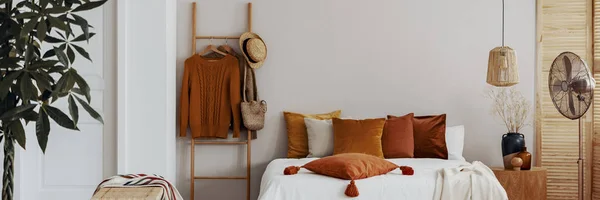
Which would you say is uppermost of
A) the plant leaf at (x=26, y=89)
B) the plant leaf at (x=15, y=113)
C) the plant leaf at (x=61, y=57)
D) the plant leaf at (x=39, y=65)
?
the plant leaf at (x=61, y=57)

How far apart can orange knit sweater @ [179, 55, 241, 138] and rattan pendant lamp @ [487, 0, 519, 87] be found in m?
2.02

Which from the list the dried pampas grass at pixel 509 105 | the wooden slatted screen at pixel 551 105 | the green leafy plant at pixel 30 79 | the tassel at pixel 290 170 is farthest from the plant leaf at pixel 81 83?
the wooden slatted screen at pixel 551 105

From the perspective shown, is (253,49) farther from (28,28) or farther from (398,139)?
(28,28)

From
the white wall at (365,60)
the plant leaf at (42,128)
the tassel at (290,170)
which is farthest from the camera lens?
the white wall at (365,60)

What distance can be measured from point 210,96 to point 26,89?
115 inches

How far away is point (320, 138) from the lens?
541 cm

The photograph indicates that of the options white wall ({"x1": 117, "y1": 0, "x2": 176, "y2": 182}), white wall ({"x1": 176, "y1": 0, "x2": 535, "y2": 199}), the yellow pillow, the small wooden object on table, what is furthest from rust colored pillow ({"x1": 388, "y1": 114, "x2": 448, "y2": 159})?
the small wooden object on table

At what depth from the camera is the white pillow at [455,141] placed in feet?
17.7

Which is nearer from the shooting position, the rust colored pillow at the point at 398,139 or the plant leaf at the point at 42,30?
the plant leaf at the point at 42,30

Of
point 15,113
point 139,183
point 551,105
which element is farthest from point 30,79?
point 551,105

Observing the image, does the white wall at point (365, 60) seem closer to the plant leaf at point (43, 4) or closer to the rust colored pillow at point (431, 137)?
the rust colored pillow at point (431, 137)

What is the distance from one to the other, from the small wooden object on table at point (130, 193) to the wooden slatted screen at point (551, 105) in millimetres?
3417

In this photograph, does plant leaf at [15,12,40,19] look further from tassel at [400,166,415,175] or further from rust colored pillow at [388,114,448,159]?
rust colored pillow at [388,114,448,159]

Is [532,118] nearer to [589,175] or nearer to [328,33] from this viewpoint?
[589,175]
